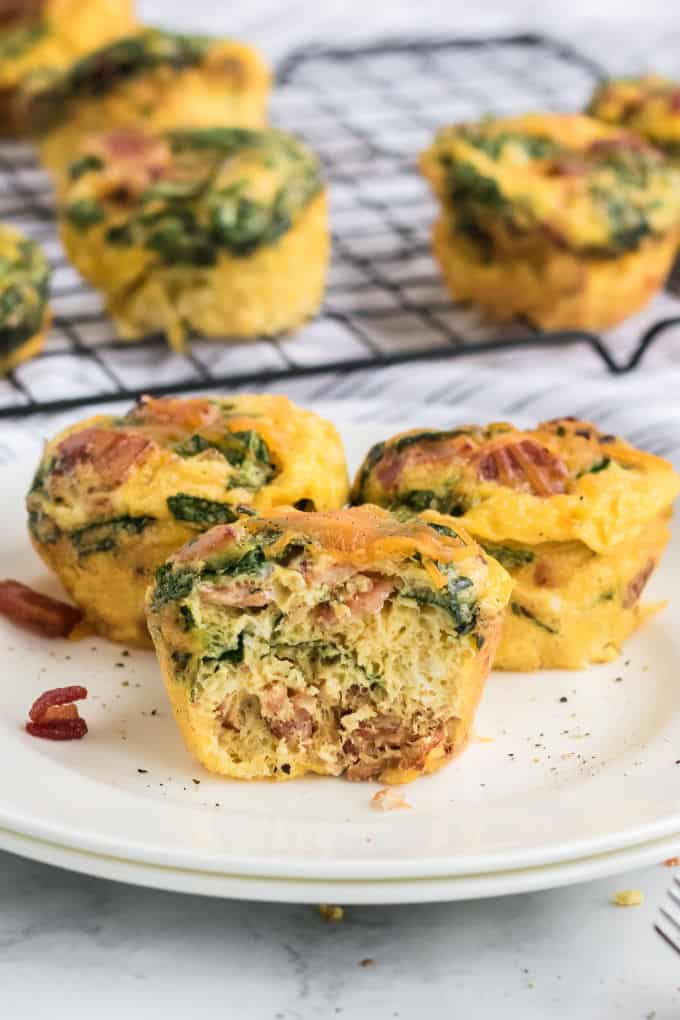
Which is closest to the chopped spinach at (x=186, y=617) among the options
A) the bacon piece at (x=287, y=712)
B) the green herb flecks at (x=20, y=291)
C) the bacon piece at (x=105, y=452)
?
the bacon piece at (x=287, y=712)

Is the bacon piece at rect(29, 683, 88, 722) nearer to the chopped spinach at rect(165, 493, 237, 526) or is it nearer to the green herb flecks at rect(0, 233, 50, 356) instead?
the chopped spinach at rect(165, 493, 237, 526)

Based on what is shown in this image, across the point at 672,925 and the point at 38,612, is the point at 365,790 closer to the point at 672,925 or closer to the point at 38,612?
the point at 672,925

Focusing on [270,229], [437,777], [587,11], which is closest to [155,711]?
[437,777]

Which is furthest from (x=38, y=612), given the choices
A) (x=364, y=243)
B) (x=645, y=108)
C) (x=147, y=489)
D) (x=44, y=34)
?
(x=44, y=34)

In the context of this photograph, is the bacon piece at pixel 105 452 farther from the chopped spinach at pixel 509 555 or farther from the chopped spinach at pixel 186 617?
the chopped spinach at pixel 509 555

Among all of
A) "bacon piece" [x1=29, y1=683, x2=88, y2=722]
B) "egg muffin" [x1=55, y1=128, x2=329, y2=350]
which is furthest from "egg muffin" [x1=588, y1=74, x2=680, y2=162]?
"bacon piece" [x1=29, y1=683, x2=88, y2=722]

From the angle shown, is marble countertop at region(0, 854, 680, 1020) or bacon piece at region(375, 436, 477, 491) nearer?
marble countertop at region(0, 854, 680, 1020)
